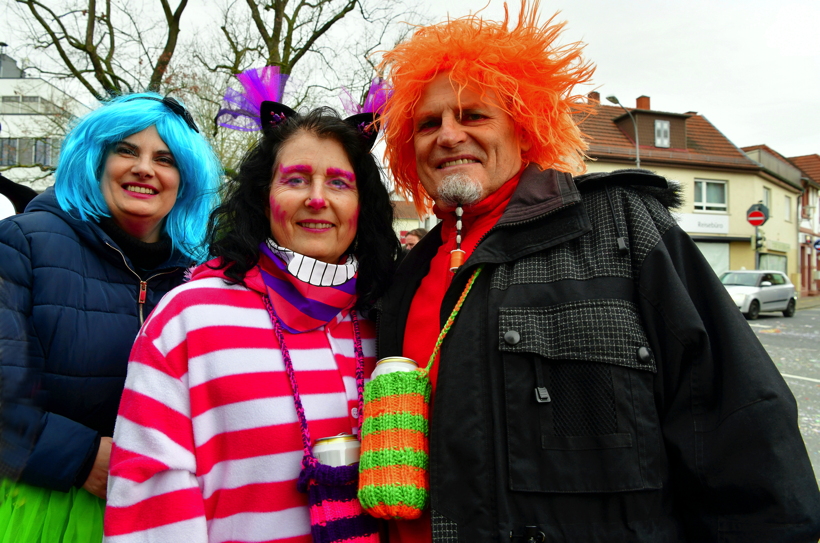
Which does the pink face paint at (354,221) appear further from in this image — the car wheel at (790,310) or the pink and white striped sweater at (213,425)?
the car wheel at (790,310)

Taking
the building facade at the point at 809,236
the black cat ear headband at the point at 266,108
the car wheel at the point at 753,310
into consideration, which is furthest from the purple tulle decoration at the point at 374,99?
the building facade at the point at 809,236

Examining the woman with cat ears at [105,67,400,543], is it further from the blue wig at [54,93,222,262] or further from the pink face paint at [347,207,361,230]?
the blue wig at [54,93,222,262]

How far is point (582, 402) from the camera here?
1.43m

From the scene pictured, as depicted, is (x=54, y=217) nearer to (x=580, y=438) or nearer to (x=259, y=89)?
(x=259, y=89)

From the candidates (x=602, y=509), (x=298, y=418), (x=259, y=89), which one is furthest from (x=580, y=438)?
(x=259, y=89)

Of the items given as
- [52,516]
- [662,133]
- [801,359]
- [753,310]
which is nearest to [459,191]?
[52,516]

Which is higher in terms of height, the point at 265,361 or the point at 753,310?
the point at 265,361

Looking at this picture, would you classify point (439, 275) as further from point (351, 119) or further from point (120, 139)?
point (120, 139)

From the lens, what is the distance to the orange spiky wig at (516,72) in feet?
6.59

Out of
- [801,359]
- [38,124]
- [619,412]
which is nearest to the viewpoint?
[619,412]

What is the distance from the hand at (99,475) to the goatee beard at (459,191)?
4.66ft

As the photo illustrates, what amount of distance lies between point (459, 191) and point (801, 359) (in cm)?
892

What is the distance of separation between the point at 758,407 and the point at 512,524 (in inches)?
26.3

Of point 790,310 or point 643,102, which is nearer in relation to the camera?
point 790,310
